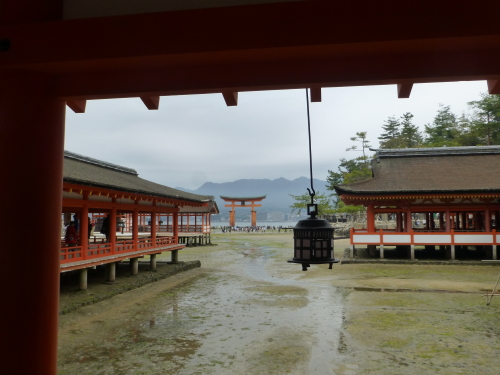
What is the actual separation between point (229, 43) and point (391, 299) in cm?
1053

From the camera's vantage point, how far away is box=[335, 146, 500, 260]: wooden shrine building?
19484 mm

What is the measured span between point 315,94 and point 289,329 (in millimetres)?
6181

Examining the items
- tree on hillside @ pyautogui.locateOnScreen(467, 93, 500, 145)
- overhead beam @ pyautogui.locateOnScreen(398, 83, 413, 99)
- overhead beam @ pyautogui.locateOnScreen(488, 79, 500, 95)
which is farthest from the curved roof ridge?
tree on hillside @ pyautogui.locateOnScreen(467, 93, 500, 145)

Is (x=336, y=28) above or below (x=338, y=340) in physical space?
above

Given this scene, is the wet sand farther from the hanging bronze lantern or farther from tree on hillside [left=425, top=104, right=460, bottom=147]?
tree on hillside [left=425, top=104, right=460, bottom=147]

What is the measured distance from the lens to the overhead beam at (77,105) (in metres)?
3.72

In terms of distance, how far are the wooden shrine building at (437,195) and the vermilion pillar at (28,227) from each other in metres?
17.8

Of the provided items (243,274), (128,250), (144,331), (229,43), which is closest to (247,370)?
(144,331)

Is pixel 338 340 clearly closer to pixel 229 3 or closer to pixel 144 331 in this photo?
pixel 144 331

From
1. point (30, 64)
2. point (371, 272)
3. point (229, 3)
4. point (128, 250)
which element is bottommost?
point (371, 272)

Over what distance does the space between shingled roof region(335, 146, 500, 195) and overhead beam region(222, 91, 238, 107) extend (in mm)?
16958

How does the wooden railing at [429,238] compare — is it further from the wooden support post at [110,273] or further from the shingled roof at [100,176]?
the wooden support post at [110,273]

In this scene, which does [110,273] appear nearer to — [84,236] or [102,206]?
[84,236]

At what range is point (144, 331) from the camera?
8234 mm
